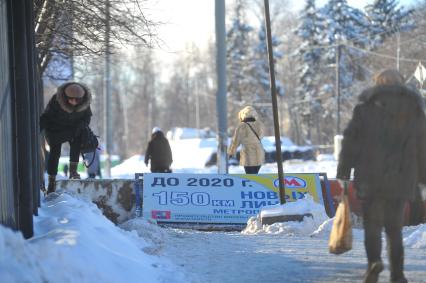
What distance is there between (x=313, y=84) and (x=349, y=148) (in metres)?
58.3

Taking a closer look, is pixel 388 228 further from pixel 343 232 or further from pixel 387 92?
pixel 387 92

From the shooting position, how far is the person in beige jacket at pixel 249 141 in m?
12.3

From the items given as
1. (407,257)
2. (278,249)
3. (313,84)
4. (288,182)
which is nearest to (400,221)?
(407,257)

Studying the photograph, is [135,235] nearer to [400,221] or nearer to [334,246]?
[334,246]

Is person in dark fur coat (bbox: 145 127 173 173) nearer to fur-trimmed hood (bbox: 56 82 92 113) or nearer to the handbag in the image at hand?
the handbag

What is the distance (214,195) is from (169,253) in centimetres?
382

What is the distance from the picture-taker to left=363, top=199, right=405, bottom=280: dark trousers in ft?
17.3

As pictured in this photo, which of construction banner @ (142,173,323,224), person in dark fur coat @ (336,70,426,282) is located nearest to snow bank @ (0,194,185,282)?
person in dark fur coat @ (336,70,426,282)

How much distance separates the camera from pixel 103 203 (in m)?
11.2

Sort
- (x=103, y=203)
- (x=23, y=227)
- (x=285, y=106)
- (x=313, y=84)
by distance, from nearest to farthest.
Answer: (x=23, y=227), (x=103, y=203), (x=313, y=84), (x=285, y=106)

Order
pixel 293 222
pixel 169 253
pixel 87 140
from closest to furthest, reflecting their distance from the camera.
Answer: pixel 169 253 → pixel 293 222 → pixel 87 140

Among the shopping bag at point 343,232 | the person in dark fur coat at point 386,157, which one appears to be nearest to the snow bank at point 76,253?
the shopping bag at point 343,232

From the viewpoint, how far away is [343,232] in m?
5.66

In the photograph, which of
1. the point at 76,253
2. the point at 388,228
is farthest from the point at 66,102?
the point at 388,228
